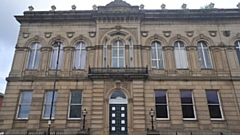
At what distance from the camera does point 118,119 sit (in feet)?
51.1

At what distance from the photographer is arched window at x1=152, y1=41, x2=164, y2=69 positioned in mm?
17598

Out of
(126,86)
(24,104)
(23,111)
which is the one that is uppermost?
(126,86)

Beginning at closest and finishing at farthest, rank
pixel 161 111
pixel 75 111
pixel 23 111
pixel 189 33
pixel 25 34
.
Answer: pixel 161 111 → pixel 75 111 → pixel 23 111 → pixel 189 33 → pixel 25 34

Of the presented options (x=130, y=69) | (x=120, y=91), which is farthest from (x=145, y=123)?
(x=130, y=69)

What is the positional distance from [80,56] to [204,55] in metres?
12.1

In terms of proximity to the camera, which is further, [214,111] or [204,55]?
[204,55]

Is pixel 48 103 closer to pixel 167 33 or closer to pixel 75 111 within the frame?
pixel 75 111

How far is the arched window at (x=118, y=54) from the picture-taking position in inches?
695

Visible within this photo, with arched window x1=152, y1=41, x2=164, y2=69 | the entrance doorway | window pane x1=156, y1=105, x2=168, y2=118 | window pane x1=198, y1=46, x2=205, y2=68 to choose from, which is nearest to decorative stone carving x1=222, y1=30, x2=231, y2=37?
window pane x1=198, y1=46, x2=205, y2=68

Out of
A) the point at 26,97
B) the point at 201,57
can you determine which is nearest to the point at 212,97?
the point at 201,57

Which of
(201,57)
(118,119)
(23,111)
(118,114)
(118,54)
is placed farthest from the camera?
(118,54)

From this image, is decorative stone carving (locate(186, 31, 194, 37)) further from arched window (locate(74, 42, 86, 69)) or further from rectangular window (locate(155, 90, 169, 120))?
arched window (locate(74, 42, 86, 69))

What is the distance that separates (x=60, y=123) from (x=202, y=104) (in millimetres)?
12184

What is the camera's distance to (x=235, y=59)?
17.5m
